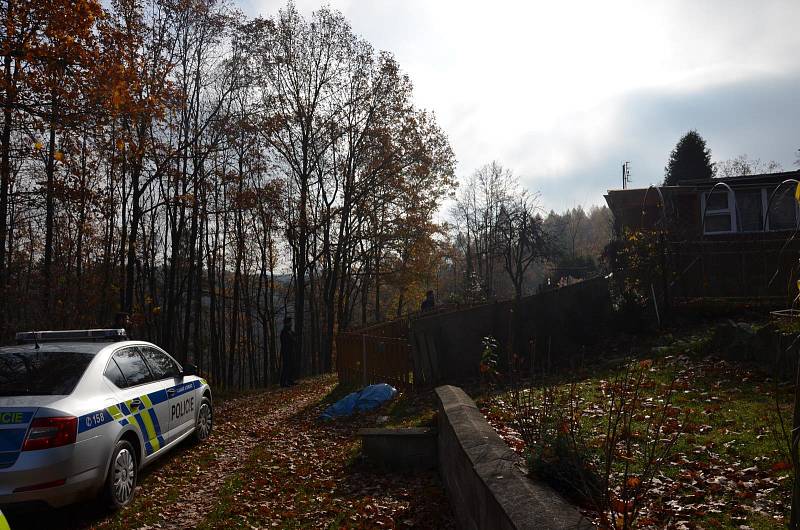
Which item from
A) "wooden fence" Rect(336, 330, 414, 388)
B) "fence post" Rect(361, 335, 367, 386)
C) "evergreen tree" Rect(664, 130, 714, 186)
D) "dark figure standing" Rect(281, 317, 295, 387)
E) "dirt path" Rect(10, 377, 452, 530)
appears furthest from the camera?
"evergreen tree" Rect(664, 130, 714, 186)

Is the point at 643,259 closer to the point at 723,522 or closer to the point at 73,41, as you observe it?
the point at 723,522

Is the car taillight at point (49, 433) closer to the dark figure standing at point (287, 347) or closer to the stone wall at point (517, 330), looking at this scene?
the stone wall at point (517, 330)

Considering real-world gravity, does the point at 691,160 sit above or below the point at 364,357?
above

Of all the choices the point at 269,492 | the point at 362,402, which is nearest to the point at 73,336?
the point at 269,492

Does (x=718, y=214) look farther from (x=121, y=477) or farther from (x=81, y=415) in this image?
(x=81, y=415)

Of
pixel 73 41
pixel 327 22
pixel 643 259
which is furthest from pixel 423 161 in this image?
pixel 73 41

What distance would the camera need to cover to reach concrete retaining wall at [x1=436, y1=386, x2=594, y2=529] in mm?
3234

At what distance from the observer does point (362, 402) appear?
12.0 metres

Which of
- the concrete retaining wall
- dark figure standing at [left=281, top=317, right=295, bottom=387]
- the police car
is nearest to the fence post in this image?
dark figure standing at [left=281, top=317, right=295, bottom=387]

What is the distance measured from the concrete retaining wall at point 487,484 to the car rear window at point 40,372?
3.67 meters

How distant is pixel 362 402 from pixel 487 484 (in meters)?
8.26

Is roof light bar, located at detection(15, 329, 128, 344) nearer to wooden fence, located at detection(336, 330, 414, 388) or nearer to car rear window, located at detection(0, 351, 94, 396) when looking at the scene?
car rear window, located at detection(0, 351, 94, 396)

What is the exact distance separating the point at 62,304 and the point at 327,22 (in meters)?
19.2

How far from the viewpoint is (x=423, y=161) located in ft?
102
